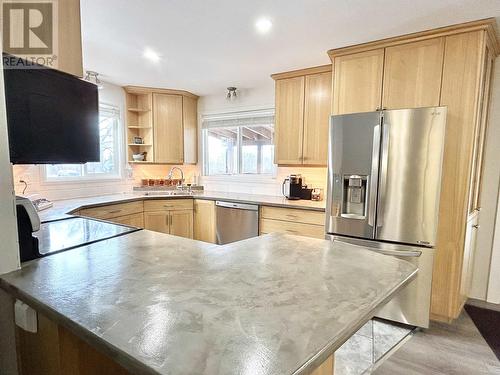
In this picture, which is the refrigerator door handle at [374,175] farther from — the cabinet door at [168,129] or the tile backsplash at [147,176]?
the cabinet door at [168,129]

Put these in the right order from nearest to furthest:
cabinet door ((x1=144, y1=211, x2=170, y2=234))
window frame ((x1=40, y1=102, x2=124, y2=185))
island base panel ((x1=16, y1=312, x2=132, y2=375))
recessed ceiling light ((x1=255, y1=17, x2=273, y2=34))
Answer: island base panel ((x1=16, y1=312, x2=132, y2=375))
recessed ceiling light ((x1=255, y1=17, x2=273, y2=34))
window frame ((x1=40, y1=102, x2=124, y2=185))
cabinet door ((x1=144, y1=211, x2=170, y2=234))

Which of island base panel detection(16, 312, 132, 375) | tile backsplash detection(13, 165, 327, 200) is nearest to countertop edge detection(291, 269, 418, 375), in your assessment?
island base panel detection(16, 312, 132, 375)

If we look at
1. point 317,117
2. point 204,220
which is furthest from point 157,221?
point 317,117

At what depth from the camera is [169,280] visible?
90 centimetres

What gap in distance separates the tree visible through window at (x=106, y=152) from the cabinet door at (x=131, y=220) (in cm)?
82

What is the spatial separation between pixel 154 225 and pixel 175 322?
10.8 feet

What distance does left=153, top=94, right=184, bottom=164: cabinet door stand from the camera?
4.12 meters

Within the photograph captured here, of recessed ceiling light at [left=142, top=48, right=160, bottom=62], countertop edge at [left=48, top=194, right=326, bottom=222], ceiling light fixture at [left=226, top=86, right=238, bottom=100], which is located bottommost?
countertop edge at [left=48, top=194, right=326, bottom=222]

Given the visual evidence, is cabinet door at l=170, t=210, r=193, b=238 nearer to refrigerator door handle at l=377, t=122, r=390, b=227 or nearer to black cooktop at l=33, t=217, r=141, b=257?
black cooktop at l=33, t=217, r=141, b=257

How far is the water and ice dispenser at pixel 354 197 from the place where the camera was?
8.04 ft

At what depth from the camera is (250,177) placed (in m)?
4.18

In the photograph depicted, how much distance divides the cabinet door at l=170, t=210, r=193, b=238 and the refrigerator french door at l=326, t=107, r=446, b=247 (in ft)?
6.91

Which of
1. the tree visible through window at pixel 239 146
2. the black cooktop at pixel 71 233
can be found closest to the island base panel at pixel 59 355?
the black cooktop at pixel 71 233

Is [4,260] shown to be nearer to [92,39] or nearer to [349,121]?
[92,39]
